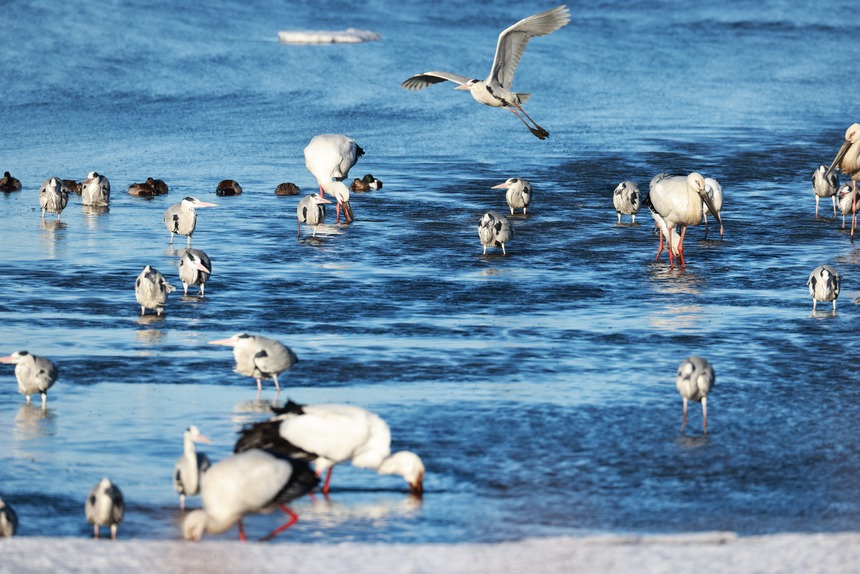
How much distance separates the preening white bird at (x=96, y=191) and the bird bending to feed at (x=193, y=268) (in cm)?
609

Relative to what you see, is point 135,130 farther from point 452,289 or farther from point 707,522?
point 707,522

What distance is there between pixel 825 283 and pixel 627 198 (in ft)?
18.7

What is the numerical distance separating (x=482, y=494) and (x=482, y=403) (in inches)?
83.3

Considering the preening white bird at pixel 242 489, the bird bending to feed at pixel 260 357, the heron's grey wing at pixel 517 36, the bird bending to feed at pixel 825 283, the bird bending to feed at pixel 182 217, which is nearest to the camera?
the preening white bird at pixel 242 489

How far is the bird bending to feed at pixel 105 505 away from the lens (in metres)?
8.41

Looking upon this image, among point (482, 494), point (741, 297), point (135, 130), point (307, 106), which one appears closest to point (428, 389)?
point (482, 494)

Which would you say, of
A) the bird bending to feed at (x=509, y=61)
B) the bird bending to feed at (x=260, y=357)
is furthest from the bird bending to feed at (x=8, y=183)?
the bird bending to feed at (x=260, y=357)

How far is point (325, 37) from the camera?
158 feet

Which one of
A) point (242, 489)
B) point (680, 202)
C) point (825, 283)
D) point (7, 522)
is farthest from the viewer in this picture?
point (680, 202)

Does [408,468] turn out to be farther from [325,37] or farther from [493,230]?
[325,37]

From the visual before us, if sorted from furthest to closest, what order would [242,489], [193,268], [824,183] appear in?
[824,183] < [193,268] < [242,489]

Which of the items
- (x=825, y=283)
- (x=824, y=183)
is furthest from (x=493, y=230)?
(x=824, y=183)

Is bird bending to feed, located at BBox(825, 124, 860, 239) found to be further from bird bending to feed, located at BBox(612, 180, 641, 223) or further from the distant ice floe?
the distant ice floe

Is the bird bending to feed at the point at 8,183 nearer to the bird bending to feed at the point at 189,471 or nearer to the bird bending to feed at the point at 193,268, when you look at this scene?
the bird bending to feed at the point at 193,268
